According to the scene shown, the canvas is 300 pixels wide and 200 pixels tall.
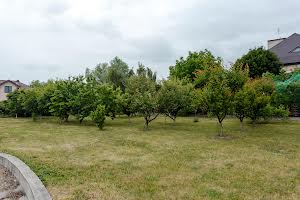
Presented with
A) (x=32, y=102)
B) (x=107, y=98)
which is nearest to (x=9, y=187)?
(x=107, y=98)

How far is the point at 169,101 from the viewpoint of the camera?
21.1m

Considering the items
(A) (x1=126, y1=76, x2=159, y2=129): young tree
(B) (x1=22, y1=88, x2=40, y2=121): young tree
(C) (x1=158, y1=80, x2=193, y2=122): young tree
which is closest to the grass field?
(A) (x1=126, y1=76, x2=159, y2=129): young tree

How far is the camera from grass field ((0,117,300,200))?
6613 mm

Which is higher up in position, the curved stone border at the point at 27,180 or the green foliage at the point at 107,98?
the green foliage at the point at 107,98

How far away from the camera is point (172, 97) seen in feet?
68.9

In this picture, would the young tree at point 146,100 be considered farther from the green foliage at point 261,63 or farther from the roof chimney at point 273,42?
the roof chimney at point 273,42

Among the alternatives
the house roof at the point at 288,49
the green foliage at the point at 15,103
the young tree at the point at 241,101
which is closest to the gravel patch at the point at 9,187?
the young tree at the point at 241,101

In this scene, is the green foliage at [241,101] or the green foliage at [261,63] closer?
the green foliage at [241,101]

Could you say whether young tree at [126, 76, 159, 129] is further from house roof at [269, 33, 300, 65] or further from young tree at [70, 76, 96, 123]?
house roof at [269, 33, 300, 65]

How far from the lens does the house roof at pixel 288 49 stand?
3753cm

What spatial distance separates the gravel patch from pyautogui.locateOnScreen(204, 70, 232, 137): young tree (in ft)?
33.0

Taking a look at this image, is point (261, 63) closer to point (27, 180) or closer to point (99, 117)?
point (99, 117)

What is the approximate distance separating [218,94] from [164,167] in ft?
25.7

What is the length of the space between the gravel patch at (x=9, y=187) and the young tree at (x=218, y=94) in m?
10.1
